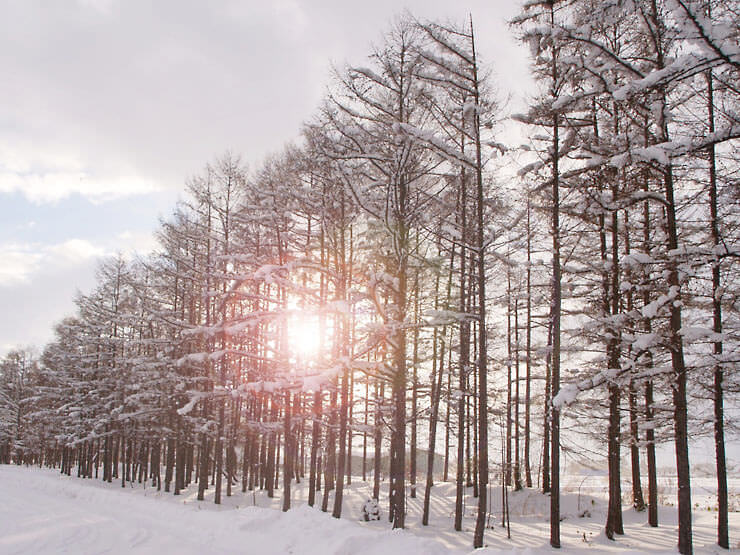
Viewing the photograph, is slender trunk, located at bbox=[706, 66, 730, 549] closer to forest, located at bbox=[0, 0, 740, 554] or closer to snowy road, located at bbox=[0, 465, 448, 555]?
forest, located at bbox=[0, 0, 740, 554]

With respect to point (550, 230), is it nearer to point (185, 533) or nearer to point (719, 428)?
point (719, 428)

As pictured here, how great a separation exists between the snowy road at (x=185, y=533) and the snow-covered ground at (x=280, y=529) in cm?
2

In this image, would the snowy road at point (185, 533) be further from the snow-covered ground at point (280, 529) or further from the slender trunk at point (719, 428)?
the slender trunk at point (719, 428)

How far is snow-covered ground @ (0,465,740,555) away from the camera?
382 inches

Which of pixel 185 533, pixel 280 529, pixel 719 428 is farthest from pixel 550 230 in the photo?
pixel 185 533

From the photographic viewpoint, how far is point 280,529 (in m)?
11.1

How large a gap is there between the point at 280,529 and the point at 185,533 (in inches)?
97.4

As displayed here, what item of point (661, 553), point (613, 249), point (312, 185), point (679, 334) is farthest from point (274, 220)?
point (661, 553)

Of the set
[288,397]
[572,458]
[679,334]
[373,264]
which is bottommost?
[572,458]

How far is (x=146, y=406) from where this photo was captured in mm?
27109

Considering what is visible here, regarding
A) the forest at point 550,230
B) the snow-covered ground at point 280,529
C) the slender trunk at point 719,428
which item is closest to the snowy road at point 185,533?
the snow-covered ground at point 280,529

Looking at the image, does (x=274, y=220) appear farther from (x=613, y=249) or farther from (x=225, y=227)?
(x=613, y=249)

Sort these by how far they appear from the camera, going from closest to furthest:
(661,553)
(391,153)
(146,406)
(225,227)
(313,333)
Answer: (661,553) < (391,153) < (313,333) < (225,227) < (146,406)

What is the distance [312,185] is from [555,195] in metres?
8.09
